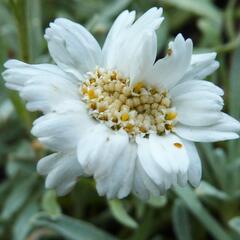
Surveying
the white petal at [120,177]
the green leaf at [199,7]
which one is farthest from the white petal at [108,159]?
the green leaf at [199,7]

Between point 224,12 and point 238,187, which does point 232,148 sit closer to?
point 238,187

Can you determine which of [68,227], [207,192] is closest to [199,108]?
[207,192]

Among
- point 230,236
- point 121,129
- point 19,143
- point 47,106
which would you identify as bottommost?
point 230,236

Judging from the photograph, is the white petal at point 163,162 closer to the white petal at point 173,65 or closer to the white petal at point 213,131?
the white petal at point 213,131

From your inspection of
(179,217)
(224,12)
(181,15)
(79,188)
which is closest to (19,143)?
(79,188)

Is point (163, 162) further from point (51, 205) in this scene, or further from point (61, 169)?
point (51, 205)
